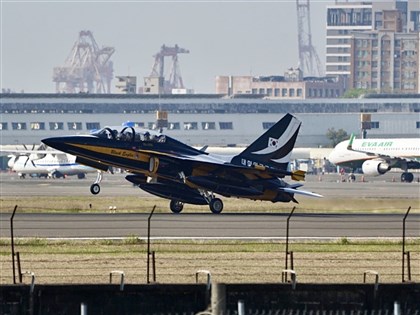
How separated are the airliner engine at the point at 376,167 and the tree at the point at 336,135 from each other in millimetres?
80001

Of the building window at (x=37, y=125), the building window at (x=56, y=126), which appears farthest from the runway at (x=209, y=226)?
the building window at (x=56, y=126)

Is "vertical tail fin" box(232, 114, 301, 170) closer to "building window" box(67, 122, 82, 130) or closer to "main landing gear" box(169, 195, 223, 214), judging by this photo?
"main landing gear" box(169, 195, 223, 214)

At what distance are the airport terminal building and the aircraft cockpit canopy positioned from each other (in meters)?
129

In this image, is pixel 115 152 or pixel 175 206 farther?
pixel 175 206

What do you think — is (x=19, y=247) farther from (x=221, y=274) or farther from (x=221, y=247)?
(x=221, y=274)

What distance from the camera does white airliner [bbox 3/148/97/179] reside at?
3971 inches

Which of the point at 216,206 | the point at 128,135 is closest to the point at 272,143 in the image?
the point at 216,206

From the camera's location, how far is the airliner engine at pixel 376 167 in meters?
93.1

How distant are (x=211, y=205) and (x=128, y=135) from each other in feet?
12.5

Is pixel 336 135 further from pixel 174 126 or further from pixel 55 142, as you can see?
pixel 55 142

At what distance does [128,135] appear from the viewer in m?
47.7

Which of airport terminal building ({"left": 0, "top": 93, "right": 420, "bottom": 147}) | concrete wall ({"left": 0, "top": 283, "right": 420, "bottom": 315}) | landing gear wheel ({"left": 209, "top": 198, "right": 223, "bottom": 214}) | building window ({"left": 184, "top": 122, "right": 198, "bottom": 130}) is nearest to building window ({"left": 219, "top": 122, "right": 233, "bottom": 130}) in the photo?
airport terminal building ({"left": 0, "top": 93, "right": 420, "bottom": 147})

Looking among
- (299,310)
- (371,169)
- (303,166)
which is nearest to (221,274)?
(299,310)

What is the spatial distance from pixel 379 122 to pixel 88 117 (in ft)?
133
